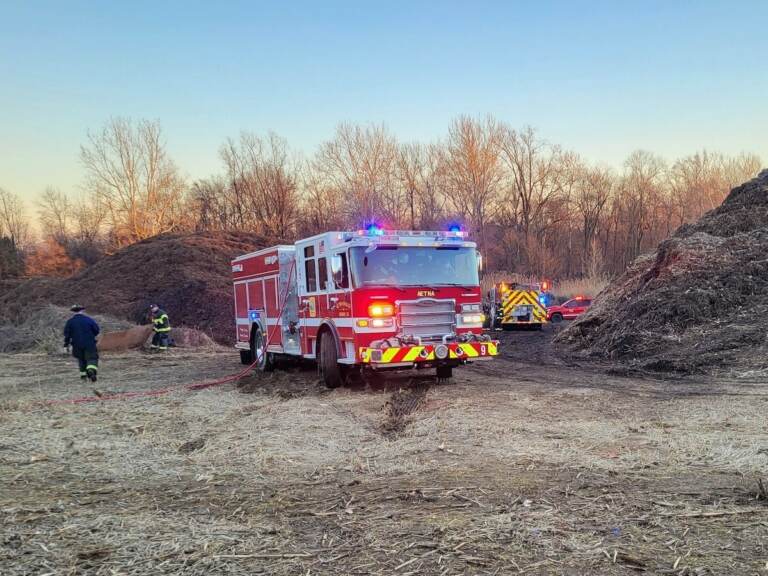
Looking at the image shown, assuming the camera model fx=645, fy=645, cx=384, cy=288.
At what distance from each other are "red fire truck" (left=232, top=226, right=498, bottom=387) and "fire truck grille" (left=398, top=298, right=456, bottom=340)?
2 cm

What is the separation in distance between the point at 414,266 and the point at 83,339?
722 centimetres

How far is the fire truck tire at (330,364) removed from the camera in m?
11.6

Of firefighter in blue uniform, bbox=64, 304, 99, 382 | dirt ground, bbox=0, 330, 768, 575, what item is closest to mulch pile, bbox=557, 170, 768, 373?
dirt ground, bbox=0, 330, 768, 575

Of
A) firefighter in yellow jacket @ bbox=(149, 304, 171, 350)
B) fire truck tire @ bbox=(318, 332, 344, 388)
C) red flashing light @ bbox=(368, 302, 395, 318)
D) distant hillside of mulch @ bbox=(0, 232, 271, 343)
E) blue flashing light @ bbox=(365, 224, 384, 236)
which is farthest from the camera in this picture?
distant hillside of mulch @ bbox=(0, 232, 271, 343)

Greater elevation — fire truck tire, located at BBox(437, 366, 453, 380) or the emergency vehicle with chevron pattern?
the emergency vehicle with chevron pattern

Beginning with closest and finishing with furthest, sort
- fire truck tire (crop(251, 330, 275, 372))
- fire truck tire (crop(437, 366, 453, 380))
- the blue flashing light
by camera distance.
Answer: the blue flashing light → fire truck tire (crop(437, 366, 453, 380)) → fire truck tire (crop(251, 330, 275, 372))

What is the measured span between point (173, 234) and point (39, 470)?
3712 cm

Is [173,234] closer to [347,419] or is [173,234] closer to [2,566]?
[347,419]

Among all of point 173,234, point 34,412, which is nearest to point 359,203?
point 173,234

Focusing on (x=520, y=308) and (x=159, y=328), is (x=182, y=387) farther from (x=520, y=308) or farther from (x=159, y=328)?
(x=520, y=308)

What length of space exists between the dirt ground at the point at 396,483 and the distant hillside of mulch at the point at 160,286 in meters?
20.1

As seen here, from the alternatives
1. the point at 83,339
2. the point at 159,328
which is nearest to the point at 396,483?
the point at 83,339

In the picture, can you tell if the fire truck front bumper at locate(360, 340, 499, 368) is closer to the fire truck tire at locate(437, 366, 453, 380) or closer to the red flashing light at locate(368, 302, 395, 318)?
the red flashing light at locate(368, 302, 395, 318)

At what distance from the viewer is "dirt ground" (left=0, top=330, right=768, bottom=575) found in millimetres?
4062
